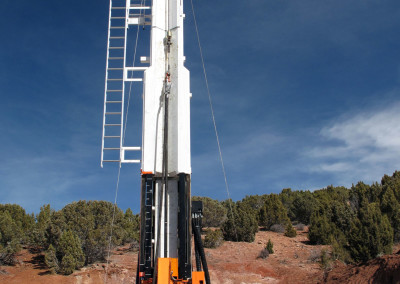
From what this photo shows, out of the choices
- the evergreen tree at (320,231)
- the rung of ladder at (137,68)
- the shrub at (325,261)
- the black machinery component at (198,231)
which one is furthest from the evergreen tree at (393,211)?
the rung of ladder at (137,68)

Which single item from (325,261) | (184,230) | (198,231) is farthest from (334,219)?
(184,230)

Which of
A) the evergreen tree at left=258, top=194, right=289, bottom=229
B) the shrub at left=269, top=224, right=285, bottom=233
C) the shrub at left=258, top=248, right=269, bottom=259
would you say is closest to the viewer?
the shrub at left=258, top=248, right=269, bottom=259

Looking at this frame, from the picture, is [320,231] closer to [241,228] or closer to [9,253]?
[241,228]

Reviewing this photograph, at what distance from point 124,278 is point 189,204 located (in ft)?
65.7

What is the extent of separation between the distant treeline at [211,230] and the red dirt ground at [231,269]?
0.99 metres

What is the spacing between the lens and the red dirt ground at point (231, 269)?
86.5 ft

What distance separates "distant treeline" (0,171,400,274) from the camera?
27828mm

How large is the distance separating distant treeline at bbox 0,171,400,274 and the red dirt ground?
3.23ft

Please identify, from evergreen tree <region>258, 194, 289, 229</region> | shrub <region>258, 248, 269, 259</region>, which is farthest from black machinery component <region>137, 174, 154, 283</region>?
evergreen tree <region>258, 194, 289, 229</region>

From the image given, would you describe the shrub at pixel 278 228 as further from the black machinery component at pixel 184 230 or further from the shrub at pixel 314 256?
the black machinery component at pixel 184 230

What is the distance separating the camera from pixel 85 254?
29.8 m

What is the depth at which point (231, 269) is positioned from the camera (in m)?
28.4

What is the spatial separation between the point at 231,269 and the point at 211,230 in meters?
7.84

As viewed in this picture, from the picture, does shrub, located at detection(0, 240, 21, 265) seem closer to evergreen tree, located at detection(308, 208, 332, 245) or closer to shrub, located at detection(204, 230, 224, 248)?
shrub, located at detection(204, 230, 224, 248)
